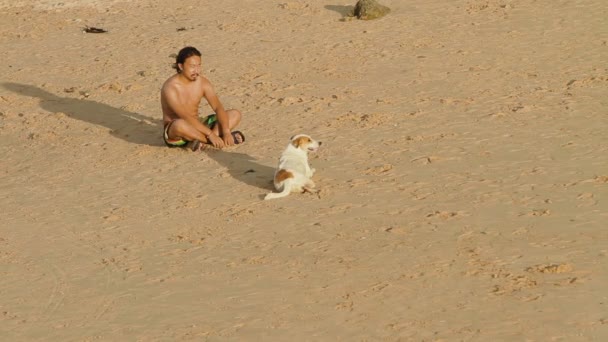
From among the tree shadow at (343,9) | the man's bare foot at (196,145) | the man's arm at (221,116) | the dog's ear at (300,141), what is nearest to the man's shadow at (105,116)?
the man's bare foot at (196,145)

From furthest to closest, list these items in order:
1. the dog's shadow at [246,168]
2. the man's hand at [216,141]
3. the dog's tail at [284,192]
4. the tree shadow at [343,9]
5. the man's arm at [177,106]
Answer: the tree shadow at [343,9] < the man's arm at [177,106] < the man's hand at [216,141] < the dog's shadow at [246,168] < the dog's tail at [284,192]

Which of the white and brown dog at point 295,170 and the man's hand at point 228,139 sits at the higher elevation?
the white and brown dog at point 295,170

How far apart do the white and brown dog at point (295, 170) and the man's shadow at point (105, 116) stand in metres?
2.00

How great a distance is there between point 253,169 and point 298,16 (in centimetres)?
490

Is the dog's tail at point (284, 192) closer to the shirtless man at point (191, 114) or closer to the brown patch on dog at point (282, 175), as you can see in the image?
the brown patch on dog at point (282, 175)

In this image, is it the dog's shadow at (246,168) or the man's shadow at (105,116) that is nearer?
the dog's shadow at (246,168)

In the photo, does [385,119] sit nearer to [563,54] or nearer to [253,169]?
[253,169]

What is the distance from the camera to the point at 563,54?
36.3ft

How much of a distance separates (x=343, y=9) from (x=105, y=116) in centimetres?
384

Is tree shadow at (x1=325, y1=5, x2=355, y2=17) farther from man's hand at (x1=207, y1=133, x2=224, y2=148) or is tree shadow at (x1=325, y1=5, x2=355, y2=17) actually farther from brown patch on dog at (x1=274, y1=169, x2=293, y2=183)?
brown patch on dog at (x1=274, y1=169, x2=293, y2=183)

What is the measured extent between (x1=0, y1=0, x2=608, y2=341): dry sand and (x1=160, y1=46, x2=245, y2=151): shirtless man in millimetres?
147

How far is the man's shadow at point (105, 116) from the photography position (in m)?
10.0

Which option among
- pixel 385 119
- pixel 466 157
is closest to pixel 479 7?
pixel 385 119

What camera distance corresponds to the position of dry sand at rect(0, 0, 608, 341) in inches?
241
